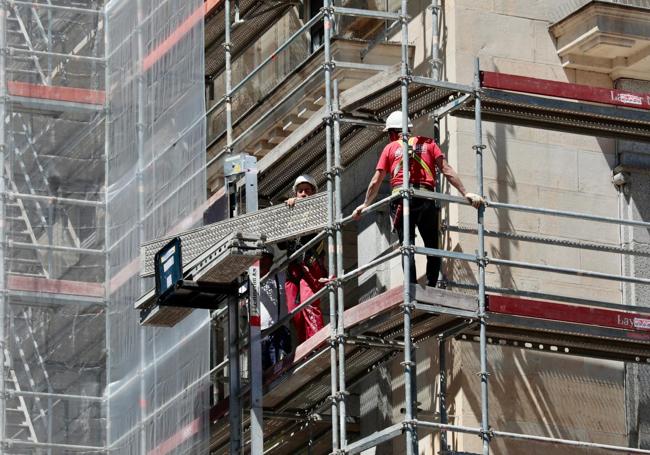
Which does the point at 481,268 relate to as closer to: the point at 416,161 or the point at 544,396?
the point at 416,161

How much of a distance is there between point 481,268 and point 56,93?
20.5ft

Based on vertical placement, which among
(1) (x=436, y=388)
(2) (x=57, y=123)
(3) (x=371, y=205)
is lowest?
(1) (x=436, y=388)

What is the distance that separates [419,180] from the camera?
83.7ft

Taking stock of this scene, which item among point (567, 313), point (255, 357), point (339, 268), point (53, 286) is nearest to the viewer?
point (567, 313)

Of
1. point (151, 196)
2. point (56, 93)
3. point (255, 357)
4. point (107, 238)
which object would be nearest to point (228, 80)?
point (151, 196)

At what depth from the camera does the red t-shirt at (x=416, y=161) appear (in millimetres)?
25484

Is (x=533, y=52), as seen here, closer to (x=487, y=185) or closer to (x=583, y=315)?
(x=487, y=185)

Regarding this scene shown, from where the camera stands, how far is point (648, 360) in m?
26.4

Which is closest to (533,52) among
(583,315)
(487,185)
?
(487,185)

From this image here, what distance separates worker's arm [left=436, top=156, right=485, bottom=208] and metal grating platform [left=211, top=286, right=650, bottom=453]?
95 centimetres

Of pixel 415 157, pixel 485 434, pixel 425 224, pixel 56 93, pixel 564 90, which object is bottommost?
pixel 485 434

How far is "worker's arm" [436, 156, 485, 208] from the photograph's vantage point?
25.2 meters

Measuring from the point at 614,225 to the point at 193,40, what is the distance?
552 cm

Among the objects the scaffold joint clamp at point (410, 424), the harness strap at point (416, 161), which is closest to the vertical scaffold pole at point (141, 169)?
the harness strap at point (416, 161)
